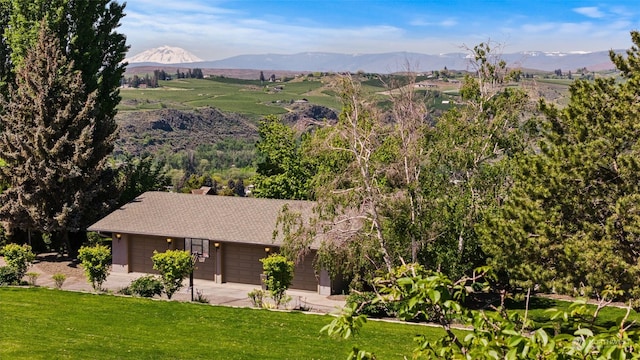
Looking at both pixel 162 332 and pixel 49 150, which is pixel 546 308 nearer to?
pixel 162 332

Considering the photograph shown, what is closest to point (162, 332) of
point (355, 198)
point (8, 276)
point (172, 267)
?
point (172, 267)

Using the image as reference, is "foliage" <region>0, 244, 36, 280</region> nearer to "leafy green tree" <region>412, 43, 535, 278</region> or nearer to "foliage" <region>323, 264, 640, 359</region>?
"leafy green tree" <region>412, 43, 535, 278</region>

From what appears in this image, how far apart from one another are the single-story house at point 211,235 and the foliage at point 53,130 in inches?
Answer: 97.1

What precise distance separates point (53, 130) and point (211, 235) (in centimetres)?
1111

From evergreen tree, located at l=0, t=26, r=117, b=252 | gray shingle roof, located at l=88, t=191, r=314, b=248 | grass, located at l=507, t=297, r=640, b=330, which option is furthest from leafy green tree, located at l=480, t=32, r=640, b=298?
evergreen tree, located at l=0, t=26, r=117, b=252

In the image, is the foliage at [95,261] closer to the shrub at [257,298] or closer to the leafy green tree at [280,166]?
the shrub at [257,298]

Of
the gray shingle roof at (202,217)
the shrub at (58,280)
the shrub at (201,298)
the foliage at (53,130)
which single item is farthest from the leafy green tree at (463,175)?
the foliage at (53,130)

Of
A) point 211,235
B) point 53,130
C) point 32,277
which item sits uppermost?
point 53,130

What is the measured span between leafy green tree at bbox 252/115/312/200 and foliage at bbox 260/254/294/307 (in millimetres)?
13316

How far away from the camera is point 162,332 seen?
65.3 ft

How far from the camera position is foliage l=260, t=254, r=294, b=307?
26016 mm

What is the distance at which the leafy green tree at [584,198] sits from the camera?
1841 centimetres

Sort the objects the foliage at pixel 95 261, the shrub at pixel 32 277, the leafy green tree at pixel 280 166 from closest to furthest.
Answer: the foliage at pixel 95 261 → the shrub at pixel 32 277 → the leafy green tree at pixel 280 166

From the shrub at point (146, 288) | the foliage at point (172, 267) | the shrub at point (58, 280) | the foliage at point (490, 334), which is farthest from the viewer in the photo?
the shrub at point (58, 280)
